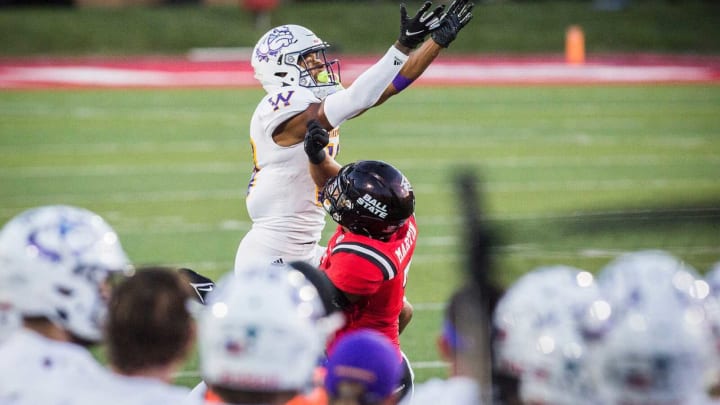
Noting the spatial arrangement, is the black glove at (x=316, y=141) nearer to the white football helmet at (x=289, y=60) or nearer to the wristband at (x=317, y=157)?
the wristband at (x=317, y=157)

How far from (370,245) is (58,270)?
1.73m

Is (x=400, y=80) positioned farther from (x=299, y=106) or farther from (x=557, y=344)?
(x=557, y=344)

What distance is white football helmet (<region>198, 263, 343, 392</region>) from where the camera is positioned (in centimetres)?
259

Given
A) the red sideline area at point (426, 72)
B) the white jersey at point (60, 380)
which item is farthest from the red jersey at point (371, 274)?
the red sideline area at point (426, 72)

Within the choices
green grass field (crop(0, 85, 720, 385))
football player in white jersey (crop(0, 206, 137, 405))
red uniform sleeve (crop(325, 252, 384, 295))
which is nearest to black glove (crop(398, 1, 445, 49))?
red uniform sleeve (crop(325, 252, 384, 295))

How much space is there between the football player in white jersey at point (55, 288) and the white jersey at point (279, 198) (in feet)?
7.95

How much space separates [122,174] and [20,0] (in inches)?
815

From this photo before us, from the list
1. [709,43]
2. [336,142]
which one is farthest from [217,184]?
[709,43]

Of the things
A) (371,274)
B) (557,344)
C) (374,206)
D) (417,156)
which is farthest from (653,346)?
(417,156)

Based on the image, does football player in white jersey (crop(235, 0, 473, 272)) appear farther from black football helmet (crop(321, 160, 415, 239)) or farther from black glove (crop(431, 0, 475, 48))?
black football helmet (crop(321, 160, 415, 239))

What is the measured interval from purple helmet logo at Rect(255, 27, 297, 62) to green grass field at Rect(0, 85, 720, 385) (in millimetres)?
1699

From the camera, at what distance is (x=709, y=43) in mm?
30719

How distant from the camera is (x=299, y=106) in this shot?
527 cm

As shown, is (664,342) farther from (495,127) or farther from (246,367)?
(495,127)
